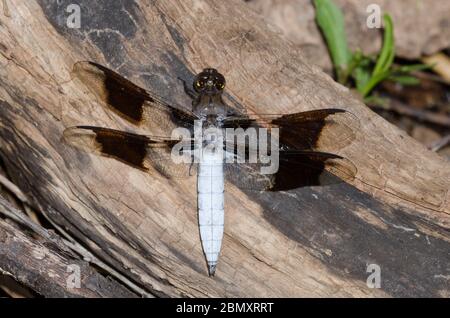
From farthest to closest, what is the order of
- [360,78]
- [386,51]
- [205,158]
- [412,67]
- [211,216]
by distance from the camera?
[360,78] < [412,67] < [386,51] < [205,158] < [211,216]

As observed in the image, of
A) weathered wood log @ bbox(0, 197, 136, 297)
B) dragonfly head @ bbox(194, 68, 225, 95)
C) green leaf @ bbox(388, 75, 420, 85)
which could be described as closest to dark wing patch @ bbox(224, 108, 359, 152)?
dragonfly head @ bbox(194, 68, 225, 95)

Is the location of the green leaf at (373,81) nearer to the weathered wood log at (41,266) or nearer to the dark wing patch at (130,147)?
the dark wing patch at (130,147)

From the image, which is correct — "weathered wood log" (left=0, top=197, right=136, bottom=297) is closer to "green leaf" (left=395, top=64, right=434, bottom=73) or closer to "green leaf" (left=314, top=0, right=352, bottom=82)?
"green leaf" (left=314, top=0, right=352, bottom=82)

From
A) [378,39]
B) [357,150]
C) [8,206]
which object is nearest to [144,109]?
[8,206]

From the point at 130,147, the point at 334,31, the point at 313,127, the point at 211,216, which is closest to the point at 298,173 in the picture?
the point at 313,127

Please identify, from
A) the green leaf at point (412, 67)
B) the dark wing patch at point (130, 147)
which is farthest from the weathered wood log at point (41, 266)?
the green leaf at point (412, 67)

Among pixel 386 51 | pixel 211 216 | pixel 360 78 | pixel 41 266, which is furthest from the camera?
pixel 360 78

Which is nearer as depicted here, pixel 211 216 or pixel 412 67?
pixel 211 216

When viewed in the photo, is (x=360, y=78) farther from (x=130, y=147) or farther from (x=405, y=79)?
(x=130, y=147)
